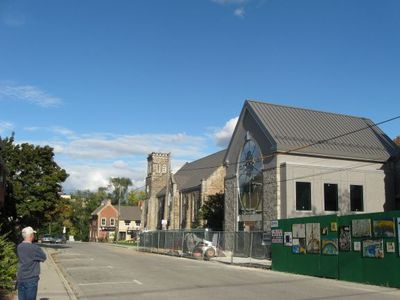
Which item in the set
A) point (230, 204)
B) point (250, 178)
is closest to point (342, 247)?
point (250, 178)

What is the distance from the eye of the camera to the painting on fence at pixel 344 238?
18.8 metres

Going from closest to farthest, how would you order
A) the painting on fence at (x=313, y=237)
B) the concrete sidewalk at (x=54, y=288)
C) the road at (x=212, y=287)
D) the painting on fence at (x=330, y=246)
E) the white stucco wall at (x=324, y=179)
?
the concrete sidewalk at (x=54, y=288) → the road at (x=212, y=287) → the painting on fence at (x=330, y=246) → the painting on fence at (x=313, y=237) → the white stucco wall at (x=324, y=179)

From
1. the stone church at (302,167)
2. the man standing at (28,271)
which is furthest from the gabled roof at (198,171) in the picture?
the man standing at (28,271)

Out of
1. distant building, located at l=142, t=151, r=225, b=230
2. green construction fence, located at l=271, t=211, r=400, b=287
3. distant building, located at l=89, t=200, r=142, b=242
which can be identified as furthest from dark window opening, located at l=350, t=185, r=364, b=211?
distant building, located at l=89, t=200, r=142, b=242

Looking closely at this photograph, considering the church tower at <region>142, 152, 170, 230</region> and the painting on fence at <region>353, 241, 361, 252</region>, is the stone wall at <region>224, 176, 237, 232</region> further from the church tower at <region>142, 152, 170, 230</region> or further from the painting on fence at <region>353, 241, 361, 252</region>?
the church tower at <region>142, 152, 170, 230</region>

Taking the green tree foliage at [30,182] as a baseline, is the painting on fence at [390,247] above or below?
below

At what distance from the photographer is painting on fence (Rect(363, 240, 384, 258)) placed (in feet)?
56.6

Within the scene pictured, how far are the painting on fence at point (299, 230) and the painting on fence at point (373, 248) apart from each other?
4.00 m

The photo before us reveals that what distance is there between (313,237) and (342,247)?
2.00 meters

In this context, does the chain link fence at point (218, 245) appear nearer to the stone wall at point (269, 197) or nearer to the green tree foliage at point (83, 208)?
the stone wall at point (269, 197)

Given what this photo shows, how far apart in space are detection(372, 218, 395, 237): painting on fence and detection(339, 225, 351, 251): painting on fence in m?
1.43

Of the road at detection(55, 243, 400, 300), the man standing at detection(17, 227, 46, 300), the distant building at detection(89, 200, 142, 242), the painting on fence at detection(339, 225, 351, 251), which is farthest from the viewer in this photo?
the distant building at detection(89, 200, 142, 242)

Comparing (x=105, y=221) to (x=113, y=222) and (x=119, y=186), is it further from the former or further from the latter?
(x=119, y=186)

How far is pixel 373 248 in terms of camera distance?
57.7 ft
